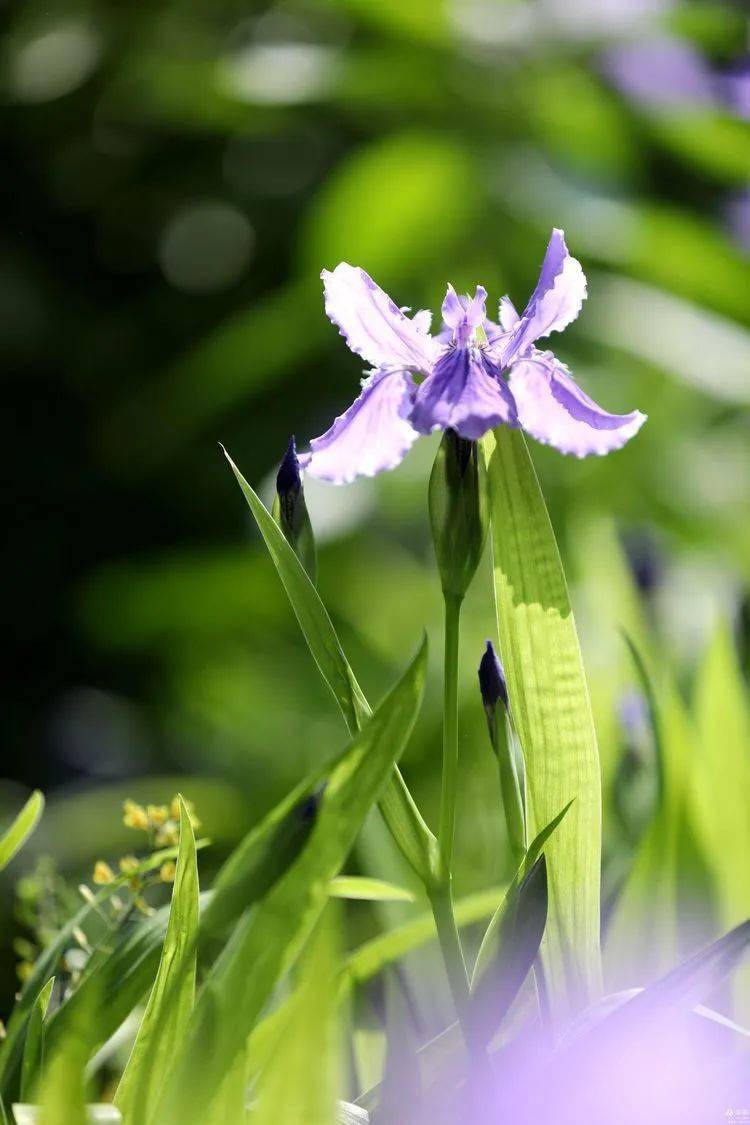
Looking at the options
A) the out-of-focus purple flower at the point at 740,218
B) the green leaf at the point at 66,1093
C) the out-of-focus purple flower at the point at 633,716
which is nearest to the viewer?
the green leaf at the point at 66,1093

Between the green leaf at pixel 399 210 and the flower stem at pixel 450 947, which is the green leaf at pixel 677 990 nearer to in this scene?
the flower stem at pixel 450 947

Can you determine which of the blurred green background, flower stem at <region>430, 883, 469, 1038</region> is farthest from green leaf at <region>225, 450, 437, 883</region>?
the blurred green background

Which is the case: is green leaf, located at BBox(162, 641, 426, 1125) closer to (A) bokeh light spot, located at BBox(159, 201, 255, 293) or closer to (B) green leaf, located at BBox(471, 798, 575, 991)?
(B) green leaf, located at BBox(471, 798, 575, 991)

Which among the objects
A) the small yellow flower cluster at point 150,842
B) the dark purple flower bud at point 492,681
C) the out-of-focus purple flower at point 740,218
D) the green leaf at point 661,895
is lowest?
the green leaf at point 661,895

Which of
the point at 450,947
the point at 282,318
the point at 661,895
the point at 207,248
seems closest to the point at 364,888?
the point at 450,947

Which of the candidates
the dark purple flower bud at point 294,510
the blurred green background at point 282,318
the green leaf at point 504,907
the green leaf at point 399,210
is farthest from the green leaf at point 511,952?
the green leaf at point 399,210

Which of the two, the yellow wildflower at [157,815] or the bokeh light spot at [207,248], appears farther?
the bokeh light spot at [207,248]
